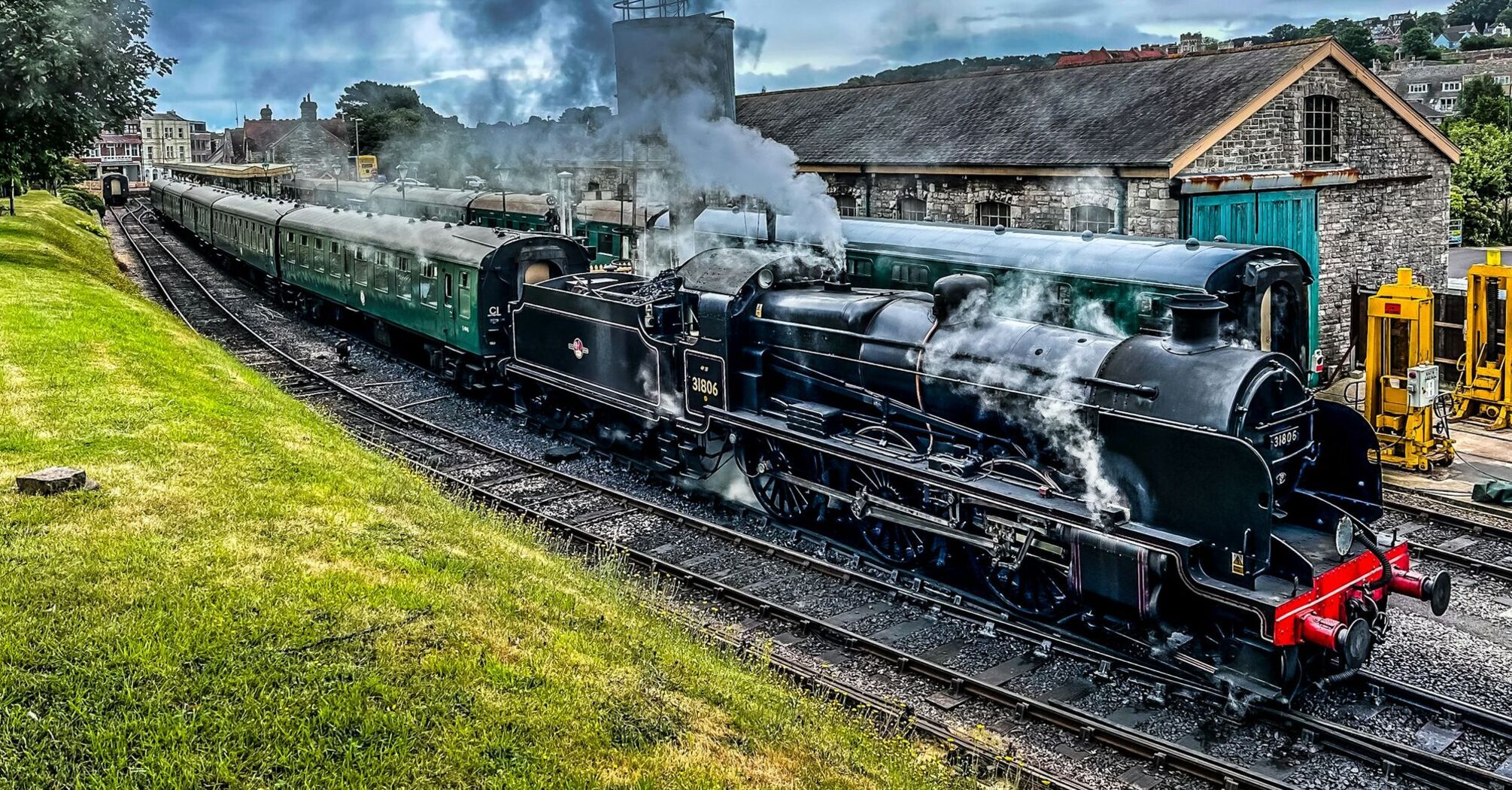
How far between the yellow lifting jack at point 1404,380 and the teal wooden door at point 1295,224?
3.24m

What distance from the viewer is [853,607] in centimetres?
1058

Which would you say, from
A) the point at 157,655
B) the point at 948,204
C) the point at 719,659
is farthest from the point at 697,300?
the point at 948,204

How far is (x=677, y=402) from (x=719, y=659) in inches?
216

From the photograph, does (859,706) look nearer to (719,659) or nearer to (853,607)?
(719,659)

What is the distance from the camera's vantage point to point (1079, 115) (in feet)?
69.6

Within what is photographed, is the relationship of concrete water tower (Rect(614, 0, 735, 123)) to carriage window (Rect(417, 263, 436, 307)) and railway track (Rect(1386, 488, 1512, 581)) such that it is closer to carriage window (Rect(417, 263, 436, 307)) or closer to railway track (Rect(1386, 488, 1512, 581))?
carriage window (Rect(417, 263, 436, 307))

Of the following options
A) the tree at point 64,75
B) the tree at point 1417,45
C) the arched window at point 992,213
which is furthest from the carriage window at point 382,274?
the tree at point 1417,45

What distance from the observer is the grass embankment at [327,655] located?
6.05m

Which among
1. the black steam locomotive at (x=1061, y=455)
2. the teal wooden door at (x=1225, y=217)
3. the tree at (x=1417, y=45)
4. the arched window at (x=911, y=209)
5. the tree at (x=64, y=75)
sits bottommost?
the black steam locomotive at (x=1061, y=455)

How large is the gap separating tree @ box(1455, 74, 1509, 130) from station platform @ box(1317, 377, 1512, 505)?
41679 mm

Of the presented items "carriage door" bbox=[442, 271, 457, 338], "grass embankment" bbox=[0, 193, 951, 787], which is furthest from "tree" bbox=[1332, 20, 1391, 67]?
"grass embankment" bbox=[0, 193, 951, 787]

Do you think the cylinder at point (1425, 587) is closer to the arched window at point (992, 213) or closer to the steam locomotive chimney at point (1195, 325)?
the steam locomotive chimney at point (1195, 325)

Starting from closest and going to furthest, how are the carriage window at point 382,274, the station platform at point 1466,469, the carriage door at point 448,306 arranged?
the station platform at point 1466,469 → the carriage door at point 448,306 → the carriage window at point 382,274

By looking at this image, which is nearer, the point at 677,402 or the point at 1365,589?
the point at 1365,589
